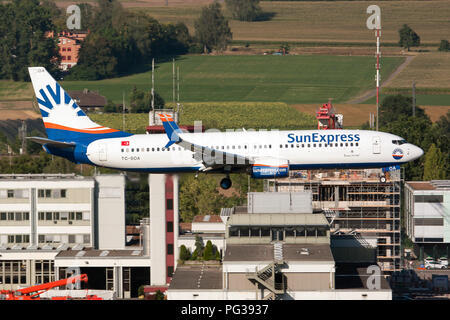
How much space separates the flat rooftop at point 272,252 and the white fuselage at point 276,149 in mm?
10120

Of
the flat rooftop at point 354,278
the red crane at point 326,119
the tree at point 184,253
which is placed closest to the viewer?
the flat rooftop at point 354,278

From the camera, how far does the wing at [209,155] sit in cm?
6938

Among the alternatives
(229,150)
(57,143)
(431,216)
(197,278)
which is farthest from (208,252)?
(431,216)

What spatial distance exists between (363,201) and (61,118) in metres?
71.5

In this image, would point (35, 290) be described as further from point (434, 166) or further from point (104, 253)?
point (434, 166)

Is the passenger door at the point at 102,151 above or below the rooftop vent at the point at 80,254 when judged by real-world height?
above

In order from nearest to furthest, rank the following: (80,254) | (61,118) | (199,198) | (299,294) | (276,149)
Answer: (276,149), (299,294), (61,118), (80,254), (199,198)

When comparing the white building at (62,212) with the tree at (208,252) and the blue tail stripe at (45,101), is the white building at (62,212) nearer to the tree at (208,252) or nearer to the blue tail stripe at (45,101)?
the tree at (208,252)

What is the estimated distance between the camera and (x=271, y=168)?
71062 millimetres

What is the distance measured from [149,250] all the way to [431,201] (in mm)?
60257

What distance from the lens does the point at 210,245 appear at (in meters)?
111

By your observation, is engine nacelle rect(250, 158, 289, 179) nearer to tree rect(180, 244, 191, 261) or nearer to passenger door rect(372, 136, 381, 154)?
passenger door rect(372, 136, 381, 154)

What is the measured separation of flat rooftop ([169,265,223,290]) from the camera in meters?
76.6

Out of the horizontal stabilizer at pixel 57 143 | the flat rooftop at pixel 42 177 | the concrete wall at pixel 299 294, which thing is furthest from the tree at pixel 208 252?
the horizontal stabilizer at pixel 57 143
